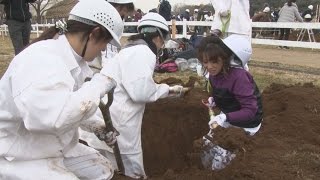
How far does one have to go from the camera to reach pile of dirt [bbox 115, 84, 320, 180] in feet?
11.8

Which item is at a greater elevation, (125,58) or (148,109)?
(125,58)

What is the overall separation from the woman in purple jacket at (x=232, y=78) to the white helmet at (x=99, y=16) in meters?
1.18

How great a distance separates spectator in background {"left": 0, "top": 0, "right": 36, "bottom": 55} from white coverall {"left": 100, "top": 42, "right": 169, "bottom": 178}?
5079 mm

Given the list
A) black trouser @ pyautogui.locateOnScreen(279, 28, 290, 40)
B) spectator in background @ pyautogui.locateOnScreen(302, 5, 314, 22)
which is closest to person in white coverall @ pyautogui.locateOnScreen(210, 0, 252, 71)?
black trouser @ pyautogui.locateOnScreen(279, 28, 290, 40)

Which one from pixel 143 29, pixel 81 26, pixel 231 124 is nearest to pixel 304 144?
pixel 231 124

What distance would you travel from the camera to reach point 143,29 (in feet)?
13.9

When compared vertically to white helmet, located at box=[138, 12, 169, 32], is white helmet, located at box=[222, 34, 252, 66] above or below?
below

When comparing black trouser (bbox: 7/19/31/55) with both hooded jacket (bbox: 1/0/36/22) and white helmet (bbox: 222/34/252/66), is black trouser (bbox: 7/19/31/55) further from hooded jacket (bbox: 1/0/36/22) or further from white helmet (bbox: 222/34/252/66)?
white helmet (bbox: 222/34/252/66)

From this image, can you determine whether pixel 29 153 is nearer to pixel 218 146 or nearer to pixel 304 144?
pixel 218 146

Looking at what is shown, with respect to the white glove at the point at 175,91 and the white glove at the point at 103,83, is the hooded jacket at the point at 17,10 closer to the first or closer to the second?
the white glove at the point at 175,91

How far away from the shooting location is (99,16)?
2.87m

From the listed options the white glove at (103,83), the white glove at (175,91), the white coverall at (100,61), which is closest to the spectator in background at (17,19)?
the white coverall at (100,61)

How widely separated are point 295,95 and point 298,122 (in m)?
0.80

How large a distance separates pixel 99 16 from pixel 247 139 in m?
1.75
